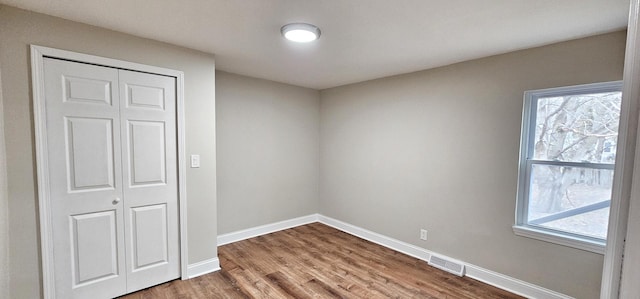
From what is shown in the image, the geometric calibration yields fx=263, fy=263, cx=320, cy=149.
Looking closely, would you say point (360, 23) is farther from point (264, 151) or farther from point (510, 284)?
point (510, 284)

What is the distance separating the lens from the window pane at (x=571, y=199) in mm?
2104

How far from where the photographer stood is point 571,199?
2.24m

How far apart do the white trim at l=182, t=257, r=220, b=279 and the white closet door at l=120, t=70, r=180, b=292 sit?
0.41 ft

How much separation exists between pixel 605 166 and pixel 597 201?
0.30 metres

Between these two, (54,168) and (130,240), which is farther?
(130,240)

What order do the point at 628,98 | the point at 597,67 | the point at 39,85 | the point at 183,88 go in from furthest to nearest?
1. the point at 183,88
2. the point at 597,67
3. the point at 39,85
4. the point at 628,98

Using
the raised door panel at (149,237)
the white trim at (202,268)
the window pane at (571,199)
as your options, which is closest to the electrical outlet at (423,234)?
the window pane at (571,199)

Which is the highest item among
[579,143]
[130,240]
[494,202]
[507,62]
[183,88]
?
[507,62]

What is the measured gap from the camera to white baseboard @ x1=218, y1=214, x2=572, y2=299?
2.37 m

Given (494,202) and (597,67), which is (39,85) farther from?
(597,67)

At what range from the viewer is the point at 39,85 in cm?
187

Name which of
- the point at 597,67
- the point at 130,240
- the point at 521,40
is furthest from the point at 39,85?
the point at 597,67

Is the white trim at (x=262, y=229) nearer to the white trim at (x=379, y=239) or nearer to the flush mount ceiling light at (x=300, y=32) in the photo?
the white trim at (x=379, y=239)

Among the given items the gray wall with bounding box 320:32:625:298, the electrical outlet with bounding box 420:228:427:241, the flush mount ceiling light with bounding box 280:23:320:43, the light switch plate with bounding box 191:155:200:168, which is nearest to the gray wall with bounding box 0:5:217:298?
the light switch plate with bounding box 191:155:200:168
